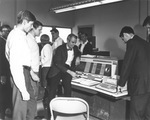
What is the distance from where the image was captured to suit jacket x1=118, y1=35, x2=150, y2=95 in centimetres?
226

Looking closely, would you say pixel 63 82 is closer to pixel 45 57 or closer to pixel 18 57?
pixel 45 57

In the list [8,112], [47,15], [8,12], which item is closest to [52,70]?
[8,112]

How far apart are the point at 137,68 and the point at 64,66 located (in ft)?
3.72

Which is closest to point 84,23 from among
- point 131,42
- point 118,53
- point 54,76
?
point 118,53

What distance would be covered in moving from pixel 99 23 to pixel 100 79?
143 inches

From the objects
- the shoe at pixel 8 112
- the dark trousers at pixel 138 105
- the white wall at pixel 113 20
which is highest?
the white wall at pixel 113 20

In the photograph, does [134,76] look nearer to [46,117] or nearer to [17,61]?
[17,61]

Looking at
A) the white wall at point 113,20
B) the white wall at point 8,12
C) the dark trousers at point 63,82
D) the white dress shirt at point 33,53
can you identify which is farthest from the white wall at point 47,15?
the white dress shirt at point 33,53

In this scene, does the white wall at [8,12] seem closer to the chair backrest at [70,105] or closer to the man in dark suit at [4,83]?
the man in dark suit at [4,83]

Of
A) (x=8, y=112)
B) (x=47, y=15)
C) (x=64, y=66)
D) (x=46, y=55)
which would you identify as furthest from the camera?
(x=47, y=15)

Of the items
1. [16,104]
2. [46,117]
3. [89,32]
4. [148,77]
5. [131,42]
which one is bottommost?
[46,117]

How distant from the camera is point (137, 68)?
2.27m

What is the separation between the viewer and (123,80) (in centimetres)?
230

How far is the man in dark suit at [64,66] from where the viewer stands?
291 centimetres
